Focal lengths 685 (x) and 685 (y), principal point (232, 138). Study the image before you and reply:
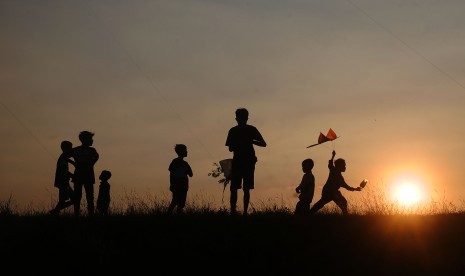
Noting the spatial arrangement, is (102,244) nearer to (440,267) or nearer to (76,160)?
(76,160)

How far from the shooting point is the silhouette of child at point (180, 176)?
15969mm

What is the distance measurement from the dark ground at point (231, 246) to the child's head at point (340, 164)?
3.24 metres

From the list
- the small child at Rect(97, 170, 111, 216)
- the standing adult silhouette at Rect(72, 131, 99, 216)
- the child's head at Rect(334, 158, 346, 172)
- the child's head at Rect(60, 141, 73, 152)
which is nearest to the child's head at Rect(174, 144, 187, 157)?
the standing adult silhouette at Rect(72, 131, 99, 216)

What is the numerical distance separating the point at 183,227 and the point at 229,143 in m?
2.47

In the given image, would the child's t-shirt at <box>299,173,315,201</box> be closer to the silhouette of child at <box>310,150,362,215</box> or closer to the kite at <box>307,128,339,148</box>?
the silhouette of child at <box>310,150,362,215</box>

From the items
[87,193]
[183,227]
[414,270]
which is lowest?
[414,270]

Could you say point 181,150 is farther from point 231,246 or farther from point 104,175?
point 231,246

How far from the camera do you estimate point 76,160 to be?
14930 mm

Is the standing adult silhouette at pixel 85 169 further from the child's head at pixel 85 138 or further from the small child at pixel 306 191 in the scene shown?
the small child at pixel 306 191

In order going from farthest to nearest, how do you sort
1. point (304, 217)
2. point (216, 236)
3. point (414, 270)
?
point (304, 217) → point (216, 236) → point (414, 270)

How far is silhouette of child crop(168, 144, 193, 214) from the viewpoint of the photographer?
629 inches

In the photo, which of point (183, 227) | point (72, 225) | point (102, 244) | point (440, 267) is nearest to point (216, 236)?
point (183, 227)

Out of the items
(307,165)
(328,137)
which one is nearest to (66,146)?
(307,165)

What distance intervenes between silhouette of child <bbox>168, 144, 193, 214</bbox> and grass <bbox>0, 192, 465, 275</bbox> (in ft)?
7.21
